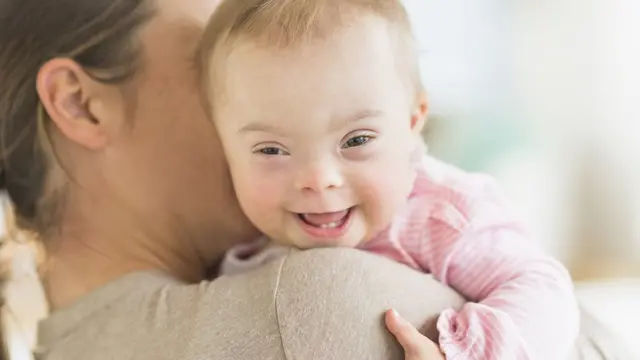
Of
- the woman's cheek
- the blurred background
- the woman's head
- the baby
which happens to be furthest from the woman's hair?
the blurred background

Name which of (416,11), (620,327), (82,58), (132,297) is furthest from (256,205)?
(416,11)

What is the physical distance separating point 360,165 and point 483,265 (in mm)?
192

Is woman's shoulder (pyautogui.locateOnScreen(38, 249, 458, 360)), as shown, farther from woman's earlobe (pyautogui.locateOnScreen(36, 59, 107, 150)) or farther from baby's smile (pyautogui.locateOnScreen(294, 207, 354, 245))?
woman's earlobe (pyautogui.locateOnScreen(36, 59, 107, 150))

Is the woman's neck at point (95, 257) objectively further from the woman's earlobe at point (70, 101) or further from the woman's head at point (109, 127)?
the woman's earlobe at point (70, 101)

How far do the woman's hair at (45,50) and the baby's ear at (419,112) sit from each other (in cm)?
33

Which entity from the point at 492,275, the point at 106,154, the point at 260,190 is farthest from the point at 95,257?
the point at 492,275

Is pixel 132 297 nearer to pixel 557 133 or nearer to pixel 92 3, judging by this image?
pixel 92 3

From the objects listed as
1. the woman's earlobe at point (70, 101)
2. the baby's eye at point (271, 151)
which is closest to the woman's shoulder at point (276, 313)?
the baby's eye at point (271, 151)

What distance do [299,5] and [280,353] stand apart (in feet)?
1.10

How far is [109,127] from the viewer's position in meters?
1.06

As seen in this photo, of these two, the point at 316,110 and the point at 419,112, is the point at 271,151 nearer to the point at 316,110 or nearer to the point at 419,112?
the point at 316,110

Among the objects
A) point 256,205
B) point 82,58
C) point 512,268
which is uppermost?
point 82,58

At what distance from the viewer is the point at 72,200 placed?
1.08 metres

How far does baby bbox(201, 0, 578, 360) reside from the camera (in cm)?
87
